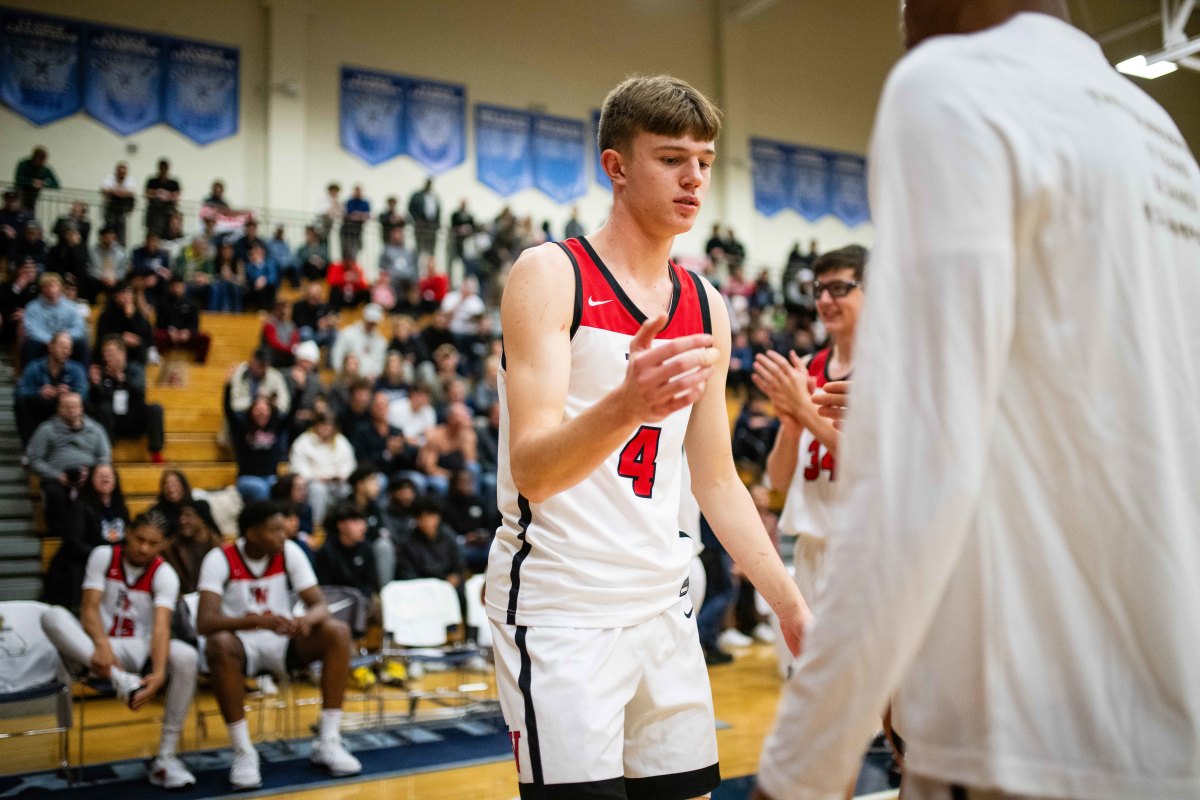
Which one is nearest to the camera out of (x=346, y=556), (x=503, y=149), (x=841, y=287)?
(x=841, y=287)

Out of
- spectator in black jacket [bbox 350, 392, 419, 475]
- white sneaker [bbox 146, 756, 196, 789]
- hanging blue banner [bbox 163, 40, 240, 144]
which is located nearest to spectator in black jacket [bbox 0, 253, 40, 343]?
spectator in black jacket [bbox 350, 392, 419, 475]

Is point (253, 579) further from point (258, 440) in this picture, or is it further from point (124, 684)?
point (258, 440)

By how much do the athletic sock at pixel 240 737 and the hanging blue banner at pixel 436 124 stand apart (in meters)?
15.9

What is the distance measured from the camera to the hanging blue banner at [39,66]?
16891 millimetres

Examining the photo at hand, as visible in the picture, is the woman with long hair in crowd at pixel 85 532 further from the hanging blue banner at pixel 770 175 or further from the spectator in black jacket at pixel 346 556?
the hanging blue banner at pixel 770 175

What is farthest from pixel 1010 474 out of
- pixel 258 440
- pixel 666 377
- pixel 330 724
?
pixel 258 440

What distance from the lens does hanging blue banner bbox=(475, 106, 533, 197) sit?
21.3 meters

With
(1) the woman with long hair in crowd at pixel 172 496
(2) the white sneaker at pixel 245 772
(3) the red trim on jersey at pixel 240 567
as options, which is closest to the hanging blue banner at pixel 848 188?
(1) the woman with long hair in crowd at pixel 172 496

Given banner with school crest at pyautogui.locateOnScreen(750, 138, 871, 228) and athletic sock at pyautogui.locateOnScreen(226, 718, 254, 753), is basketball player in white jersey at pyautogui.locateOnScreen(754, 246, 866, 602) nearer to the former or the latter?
athletic sock at pyautogui.locateOnScreen(226, 718, 254, 753)

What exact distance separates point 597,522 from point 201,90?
1885 centimetres

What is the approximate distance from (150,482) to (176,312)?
152 inches

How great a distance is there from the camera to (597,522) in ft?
8.18

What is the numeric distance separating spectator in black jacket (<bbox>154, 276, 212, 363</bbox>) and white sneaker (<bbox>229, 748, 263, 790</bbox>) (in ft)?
30.8

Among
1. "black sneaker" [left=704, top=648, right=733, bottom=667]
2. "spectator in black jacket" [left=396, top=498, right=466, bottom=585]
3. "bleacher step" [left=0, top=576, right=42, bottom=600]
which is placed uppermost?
"spectator in black jacket" [left=396, top=498, right=466, bottom=585]
